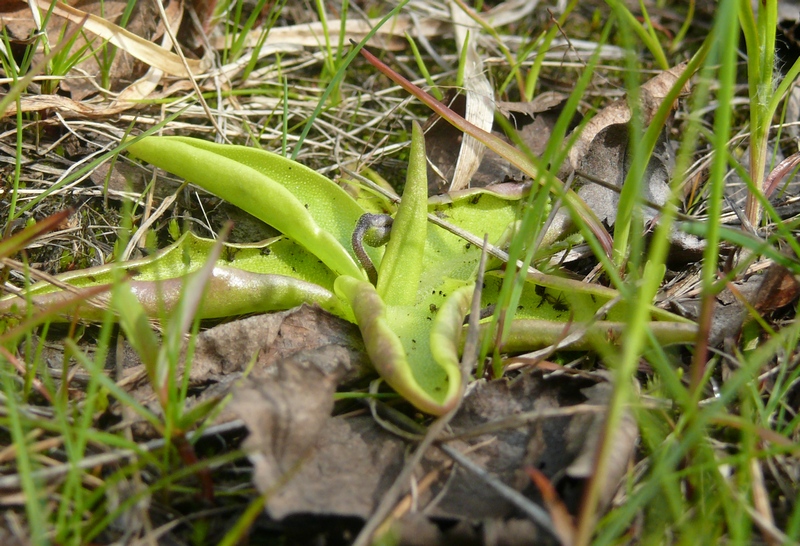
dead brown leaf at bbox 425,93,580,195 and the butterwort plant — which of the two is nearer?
the butterwort plant

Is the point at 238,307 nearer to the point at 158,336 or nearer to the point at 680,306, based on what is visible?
the point at 158,336

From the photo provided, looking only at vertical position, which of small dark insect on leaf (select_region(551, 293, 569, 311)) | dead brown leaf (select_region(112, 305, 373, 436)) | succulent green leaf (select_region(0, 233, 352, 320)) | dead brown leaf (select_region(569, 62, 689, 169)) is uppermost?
dead brown leaf (select_region(569, 62, 689, 169))

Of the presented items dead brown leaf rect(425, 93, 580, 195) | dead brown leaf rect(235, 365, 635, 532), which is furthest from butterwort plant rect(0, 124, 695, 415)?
dead brown leaf rect(425, 93, 580, 195)

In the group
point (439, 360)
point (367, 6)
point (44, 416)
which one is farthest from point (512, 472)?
point (367, 6)

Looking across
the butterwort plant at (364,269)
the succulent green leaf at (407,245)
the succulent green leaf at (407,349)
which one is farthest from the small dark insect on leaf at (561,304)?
the succulent green leaf at (407,245)

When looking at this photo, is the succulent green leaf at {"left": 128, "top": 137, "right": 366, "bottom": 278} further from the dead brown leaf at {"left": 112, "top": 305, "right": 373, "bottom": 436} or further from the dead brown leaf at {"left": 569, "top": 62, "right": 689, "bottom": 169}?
the dead brown leaf at {"left": 569, "top": 62, "right": 689, "bottom": 169}

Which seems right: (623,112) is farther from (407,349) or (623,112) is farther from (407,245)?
(407,349)

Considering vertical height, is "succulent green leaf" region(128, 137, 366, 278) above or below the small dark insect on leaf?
→ above

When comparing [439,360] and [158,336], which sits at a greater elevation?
[439,360]

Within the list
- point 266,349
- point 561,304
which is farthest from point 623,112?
point 266,349

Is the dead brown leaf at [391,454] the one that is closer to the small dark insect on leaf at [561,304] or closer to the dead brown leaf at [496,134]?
the small dark insect on leaf at [561,304]
